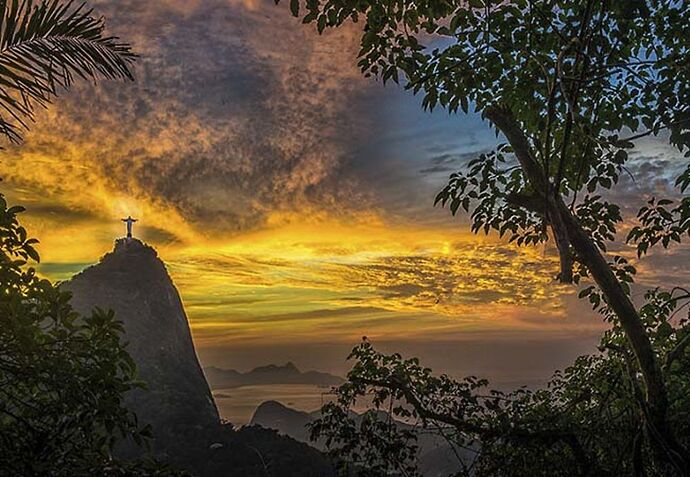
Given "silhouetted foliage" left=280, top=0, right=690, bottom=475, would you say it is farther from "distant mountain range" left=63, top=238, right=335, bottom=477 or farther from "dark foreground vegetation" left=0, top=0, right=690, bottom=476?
"distant mountain range" left=63, top=238, right=335, bottom=477

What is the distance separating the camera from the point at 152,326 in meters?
47.5

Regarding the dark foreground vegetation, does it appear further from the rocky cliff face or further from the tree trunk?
the rocky cliff face

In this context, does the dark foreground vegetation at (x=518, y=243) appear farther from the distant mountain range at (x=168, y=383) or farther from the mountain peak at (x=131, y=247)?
the mountain peak at (x=131, y=247)

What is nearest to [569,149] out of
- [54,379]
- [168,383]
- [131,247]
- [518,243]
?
[518,243]

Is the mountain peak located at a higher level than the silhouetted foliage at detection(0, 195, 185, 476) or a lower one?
higher

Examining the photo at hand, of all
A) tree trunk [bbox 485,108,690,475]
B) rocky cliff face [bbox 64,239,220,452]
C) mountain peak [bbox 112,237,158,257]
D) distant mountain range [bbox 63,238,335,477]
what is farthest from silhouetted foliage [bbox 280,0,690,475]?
mountain peak [bbox 112,237,158,257]

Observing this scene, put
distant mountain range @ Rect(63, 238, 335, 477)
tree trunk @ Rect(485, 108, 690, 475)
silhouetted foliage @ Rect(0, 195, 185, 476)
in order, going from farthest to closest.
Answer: distant mountain range @ Rect(63, 238, 335, 477), tree trunk @ Rect(485, 108, 690, 475), silhouetted foliage @ Rect(0, 195, 185, 476)

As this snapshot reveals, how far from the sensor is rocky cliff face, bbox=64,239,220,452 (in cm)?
4247

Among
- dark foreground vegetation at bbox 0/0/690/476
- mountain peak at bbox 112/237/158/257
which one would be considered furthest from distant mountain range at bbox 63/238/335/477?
dark foreground vegetation at bbox 0/0/690/476

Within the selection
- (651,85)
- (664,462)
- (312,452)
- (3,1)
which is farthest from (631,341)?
(312,452)

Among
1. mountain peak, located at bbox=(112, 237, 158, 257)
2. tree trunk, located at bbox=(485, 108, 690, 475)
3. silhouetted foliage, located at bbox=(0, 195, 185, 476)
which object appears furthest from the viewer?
mountain peak, located at bbox=(112, 237, 158, 257)

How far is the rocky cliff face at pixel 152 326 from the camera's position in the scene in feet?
139

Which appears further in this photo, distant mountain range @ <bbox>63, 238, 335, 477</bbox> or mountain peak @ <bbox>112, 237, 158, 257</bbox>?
mountain peak @ <bbox>112, 237, 158, 257</bbox>

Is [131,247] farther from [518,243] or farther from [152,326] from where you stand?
[518,243]
